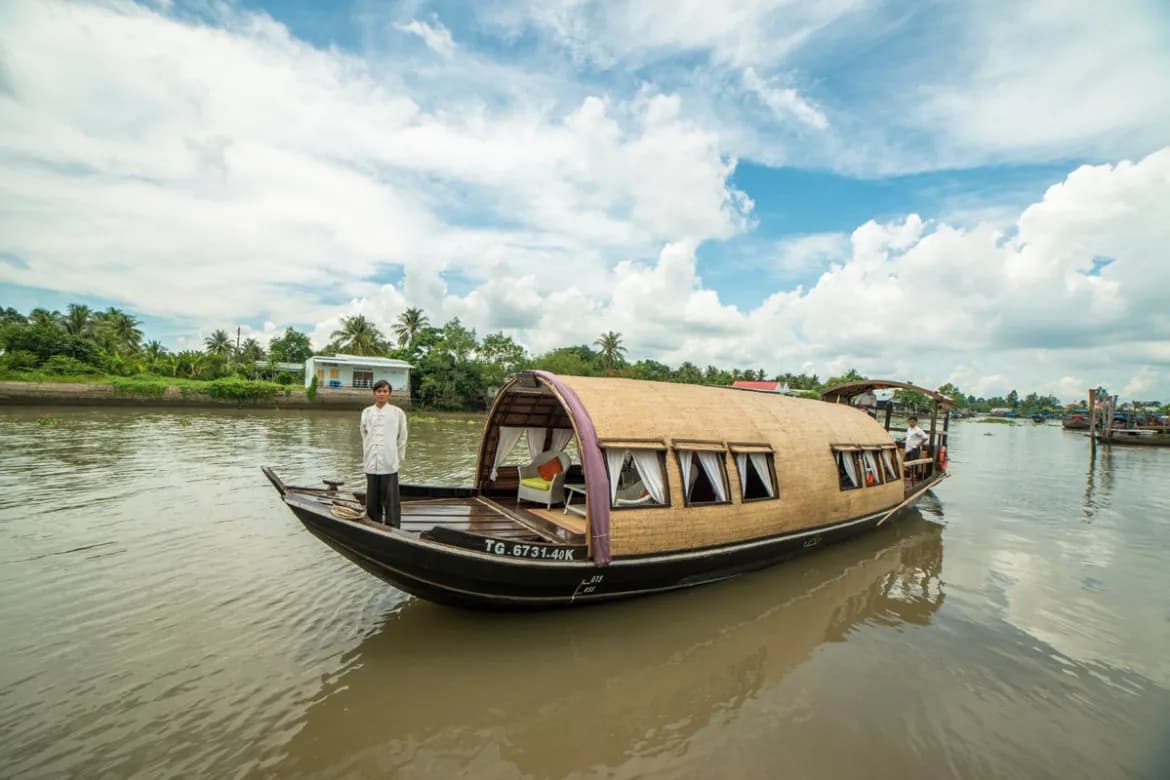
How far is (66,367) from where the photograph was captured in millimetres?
33469

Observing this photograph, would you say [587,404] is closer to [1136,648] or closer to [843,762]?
[843,762]

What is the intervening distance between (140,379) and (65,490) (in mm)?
33679

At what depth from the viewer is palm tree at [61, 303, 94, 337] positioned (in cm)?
4734

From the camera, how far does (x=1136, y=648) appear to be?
256 inches

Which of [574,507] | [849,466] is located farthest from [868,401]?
[574,507]

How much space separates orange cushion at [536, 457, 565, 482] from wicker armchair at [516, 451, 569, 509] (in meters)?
0.04

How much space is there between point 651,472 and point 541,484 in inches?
95.2

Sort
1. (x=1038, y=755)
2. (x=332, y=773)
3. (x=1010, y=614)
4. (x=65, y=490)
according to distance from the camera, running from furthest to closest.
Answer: (x=65, y=490), (x=1010, y=614), (x=1038, y=755), (x=332, y=773)

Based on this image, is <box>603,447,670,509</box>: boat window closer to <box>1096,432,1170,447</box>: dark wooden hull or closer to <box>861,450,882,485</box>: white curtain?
<box>861,450,882,485</box>: white curtain

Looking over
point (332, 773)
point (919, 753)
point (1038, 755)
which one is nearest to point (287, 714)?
point (332, 773)

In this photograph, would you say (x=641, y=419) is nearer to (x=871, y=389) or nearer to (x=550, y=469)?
(x=550, y=469)

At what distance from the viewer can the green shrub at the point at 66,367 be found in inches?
1297

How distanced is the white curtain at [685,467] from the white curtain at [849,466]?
14.2 feet

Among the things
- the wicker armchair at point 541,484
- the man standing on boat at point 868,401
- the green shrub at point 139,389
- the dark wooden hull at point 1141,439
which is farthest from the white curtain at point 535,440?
the dark wooden hull at point 1141,439
